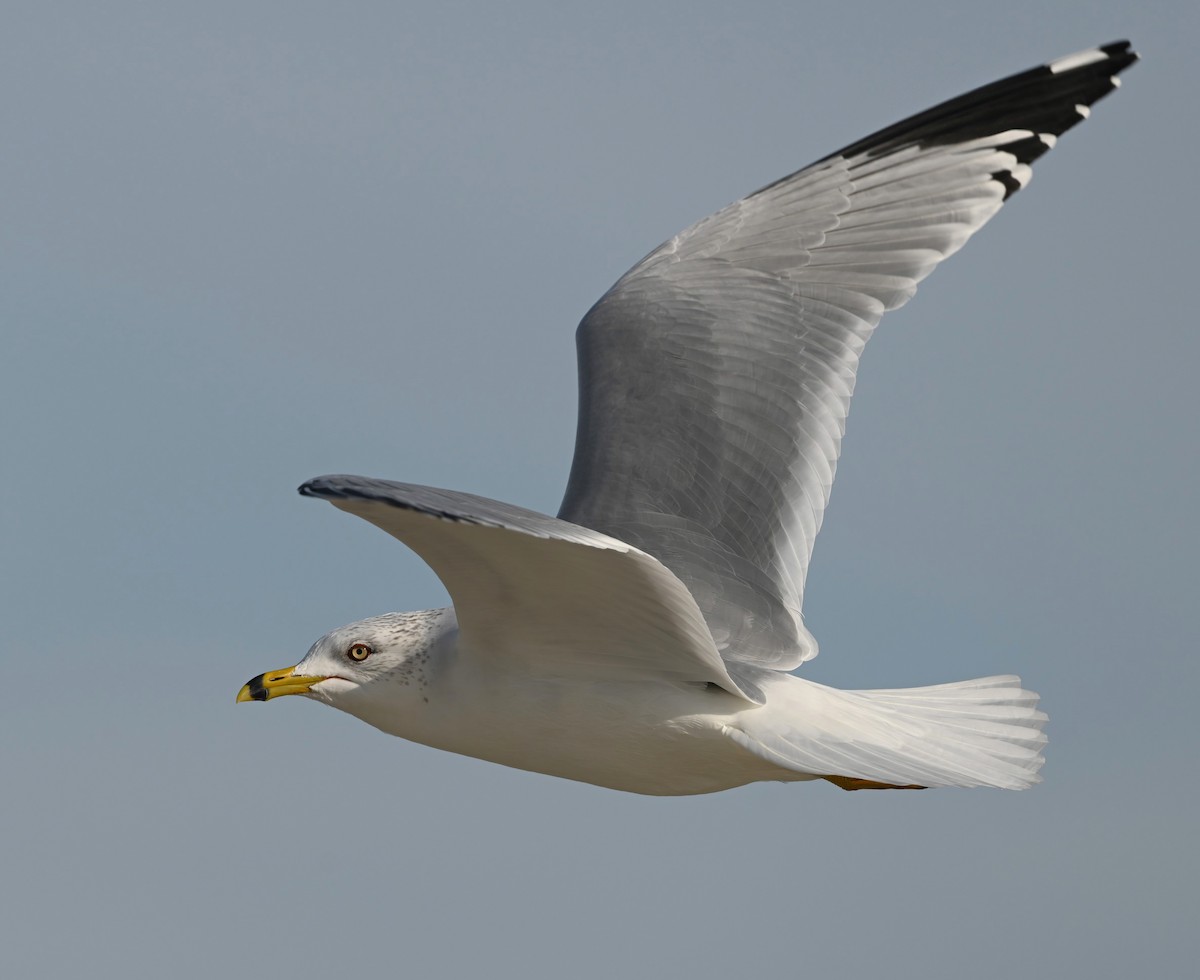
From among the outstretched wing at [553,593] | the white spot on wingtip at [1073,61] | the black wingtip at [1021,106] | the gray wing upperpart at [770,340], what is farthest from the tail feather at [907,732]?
the white spot on wingtip at [1073,61]

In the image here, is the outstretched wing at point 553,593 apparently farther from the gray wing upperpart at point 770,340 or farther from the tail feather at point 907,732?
the gray wing upperpart at point 770,340

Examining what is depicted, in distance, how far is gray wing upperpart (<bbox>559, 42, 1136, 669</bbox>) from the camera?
8.43 meters

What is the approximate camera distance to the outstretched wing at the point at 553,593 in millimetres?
5633

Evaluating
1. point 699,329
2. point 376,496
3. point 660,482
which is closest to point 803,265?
point 699,329

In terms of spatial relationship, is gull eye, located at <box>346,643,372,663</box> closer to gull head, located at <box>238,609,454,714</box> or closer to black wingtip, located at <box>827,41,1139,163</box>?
gull head, located at <box>238,609,454,714</box>

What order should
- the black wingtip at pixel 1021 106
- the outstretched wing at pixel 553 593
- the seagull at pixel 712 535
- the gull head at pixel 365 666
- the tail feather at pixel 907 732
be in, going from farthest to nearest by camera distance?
1. the black wingtip at pixel 1021 106
2. the gull head at pixel 365 666
3. the tail feather at pixel 907 732
4. the seagull at pixel 712 535
5. the outstretched wing at pixel 553 593

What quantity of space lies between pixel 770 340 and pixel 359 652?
2.61m

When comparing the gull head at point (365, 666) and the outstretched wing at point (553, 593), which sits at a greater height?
the outstretched wing at point (553, 593)

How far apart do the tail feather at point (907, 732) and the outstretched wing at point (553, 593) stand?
8.1 inches

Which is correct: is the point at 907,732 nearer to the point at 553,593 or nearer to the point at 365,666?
the point at 553,593

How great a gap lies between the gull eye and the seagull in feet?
0.04

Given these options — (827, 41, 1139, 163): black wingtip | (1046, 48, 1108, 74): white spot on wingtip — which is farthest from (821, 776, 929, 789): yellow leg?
(1046, 48, 1108, 74): white spot on wingtip

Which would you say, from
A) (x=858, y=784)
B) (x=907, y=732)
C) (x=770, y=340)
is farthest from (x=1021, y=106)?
(x=858, y=784)

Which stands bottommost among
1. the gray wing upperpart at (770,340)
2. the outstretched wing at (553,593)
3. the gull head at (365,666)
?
the gull head at (365,666)
